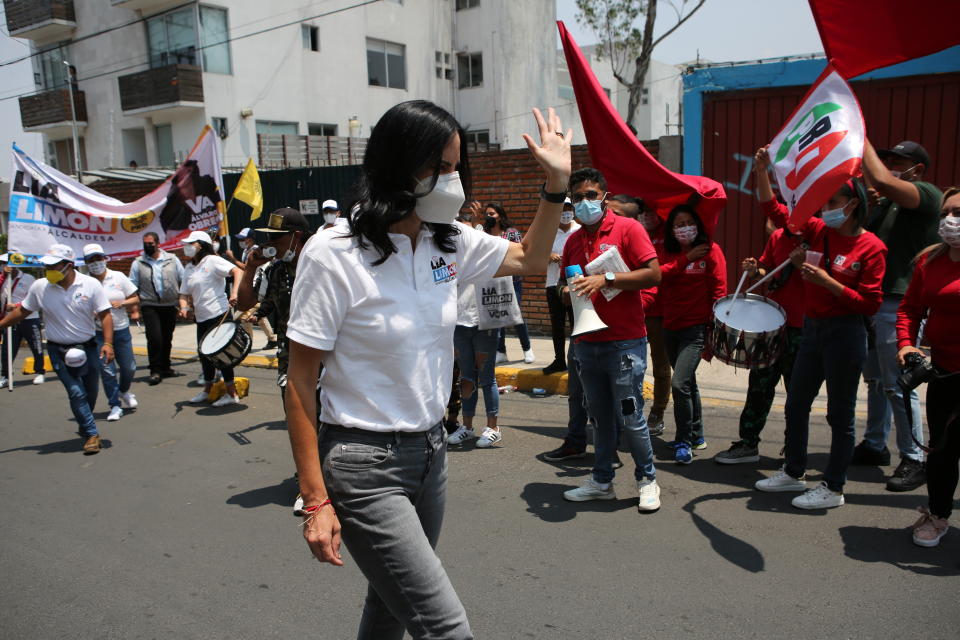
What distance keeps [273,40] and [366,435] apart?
25454 millimetres

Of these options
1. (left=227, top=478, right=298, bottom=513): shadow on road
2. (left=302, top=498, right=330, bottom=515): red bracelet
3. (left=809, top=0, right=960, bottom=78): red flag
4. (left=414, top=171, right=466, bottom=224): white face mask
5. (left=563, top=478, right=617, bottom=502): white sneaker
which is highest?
(left=809, top=0, right=960, bottom=78): red flag

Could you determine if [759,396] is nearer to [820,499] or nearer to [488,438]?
[820,499]

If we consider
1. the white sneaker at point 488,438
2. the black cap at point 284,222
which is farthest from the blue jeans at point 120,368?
the white sneaker at point 488,438

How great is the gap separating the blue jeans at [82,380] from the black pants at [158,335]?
2.74m

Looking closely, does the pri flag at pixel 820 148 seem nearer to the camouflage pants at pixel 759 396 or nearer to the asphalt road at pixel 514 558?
the camouflage pants at pixel 759 396

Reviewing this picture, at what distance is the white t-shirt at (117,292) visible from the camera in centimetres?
846

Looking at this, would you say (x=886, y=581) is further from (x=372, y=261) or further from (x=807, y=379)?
(x=372, y=261)

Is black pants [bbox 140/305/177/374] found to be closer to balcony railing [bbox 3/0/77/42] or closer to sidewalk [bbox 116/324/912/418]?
sidewalk [bbox 116/324/912/418]

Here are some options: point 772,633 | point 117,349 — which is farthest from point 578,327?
point 117,349

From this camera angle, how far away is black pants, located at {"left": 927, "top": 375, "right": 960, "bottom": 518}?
362cm

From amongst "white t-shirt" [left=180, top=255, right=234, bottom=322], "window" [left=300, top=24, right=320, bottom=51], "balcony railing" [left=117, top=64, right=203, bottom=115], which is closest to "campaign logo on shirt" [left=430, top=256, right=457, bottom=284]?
"white t-shirt" [left=180, top=255, right=234, bottom=322]

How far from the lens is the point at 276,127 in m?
24.8

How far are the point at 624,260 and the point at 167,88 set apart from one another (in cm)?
2251

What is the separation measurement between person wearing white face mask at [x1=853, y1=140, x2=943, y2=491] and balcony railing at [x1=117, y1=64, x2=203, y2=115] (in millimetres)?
22429
